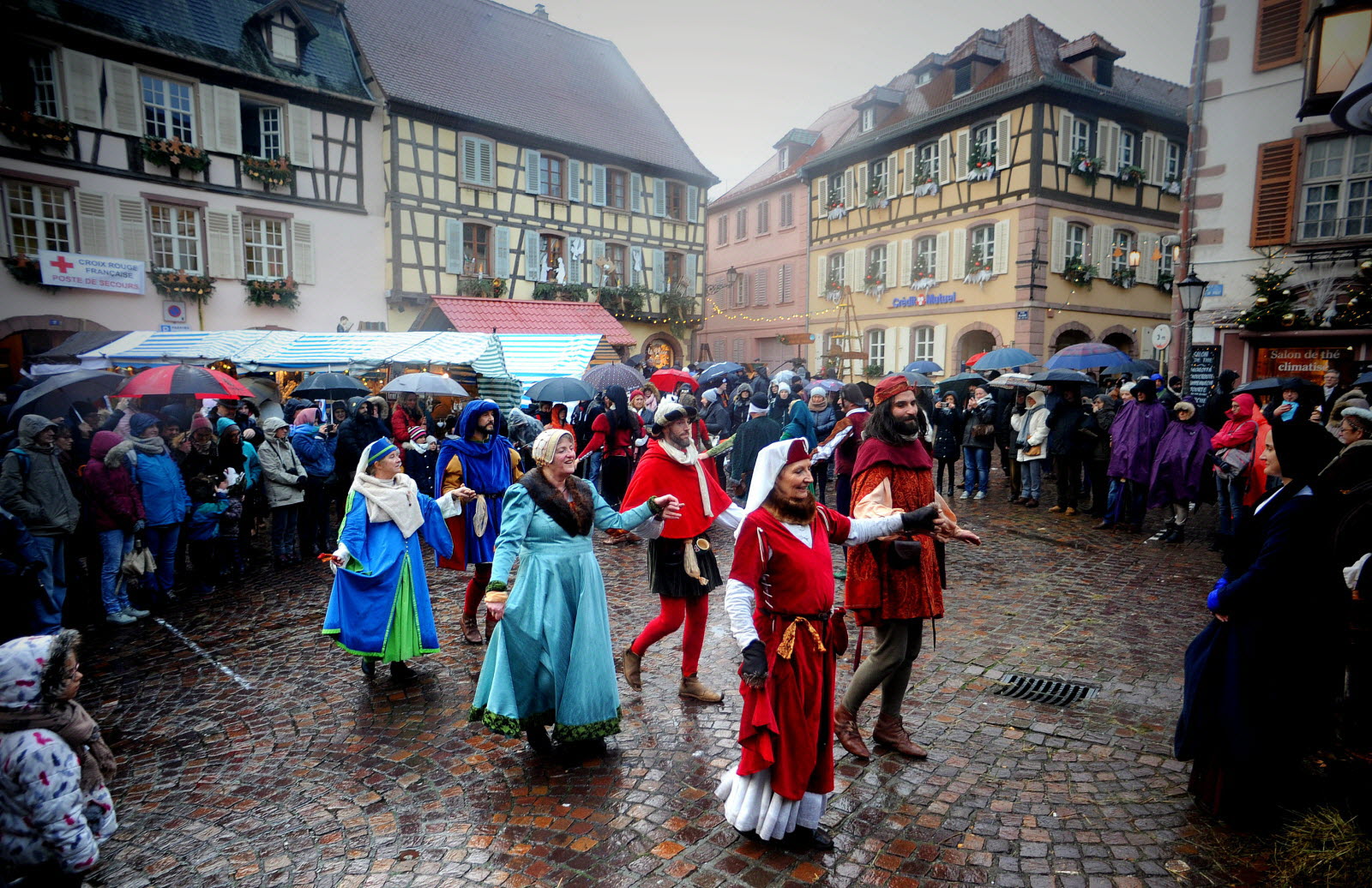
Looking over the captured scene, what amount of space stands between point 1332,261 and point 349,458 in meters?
16.6

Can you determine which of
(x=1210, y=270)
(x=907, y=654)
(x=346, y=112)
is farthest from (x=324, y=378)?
(x=1210, y=270)

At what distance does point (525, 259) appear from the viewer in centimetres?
2484

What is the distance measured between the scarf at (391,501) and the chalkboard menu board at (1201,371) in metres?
14.9

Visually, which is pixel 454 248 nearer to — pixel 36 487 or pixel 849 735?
pixel 36 487

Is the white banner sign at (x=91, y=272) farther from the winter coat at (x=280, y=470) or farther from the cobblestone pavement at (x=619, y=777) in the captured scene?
the cobblestone pavement at (x=619, y=777)

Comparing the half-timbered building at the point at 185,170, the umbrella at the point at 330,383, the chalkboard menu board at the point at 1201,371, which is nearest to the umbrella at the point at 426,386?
the umbrella at the point at 330,383

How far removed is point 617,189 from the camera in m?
27.5

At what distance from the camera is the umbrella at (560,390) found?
1284cm

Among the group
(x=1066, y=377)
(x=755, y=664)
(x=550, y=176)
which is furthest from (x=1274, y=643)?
(x=550, y=176)

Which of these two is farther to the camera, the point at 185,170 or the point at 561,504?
the point at 185,170

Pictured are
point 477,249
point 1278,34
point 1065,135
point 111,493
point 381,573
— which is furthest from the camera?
point 477,249

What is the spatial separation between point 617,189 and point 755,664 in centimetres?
2662

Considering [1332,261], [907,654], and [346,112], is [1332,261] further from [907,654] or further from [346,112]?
[346,112]

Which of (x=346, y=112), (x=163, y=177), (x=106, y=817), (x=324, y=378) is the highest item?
(x=346, y=112)
